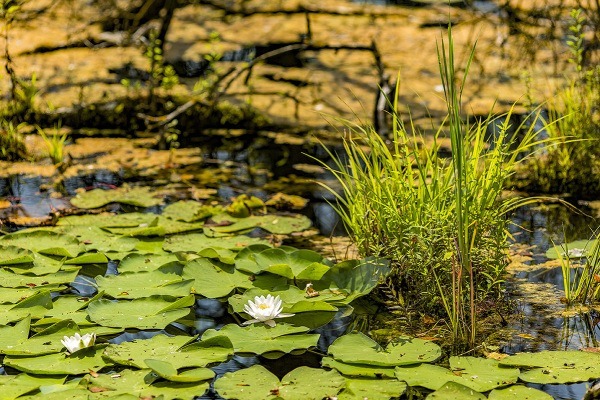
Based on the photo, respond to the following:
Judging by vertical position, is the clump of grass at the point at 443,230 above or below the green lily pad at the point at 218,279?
above

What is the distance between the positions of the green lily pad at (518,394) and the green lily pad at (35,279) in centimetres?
150

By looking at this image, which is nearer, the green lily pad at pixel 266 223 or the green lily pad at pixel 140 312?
the green lily pad at pixel 140 312

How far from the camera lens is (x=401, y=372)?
2287 mm

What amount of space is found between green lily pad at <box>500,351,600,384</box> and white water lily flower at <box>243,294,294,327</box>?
2.25 feet

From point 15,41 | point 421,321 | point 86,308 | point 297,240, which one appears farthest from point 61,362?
point 15,41

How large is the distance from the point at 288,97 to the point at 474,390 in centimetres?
306

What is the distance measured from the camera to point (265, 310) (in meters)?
2.56

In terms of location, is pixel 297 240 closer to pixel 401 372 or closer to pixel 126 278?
pixel 126 278

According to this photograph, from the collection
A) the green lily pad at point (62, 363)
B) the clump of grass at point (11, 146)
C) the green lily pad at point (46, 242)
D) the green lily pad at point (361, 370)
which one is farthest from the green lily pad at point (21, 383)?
the clump of grass at point (11, 146)

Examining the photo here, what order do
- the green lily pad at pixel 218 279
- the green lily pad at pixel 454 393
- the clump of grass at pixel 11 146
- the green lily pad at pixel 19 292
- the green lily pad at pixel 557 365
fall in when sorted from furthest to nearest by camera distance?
the clump of grass at pixel 11 146, the green lily pad at pixel 218 279, the green lily pad at pixel 19 292, the green lily pad at pixel 557 365, the green lily pad at pixel 454 393

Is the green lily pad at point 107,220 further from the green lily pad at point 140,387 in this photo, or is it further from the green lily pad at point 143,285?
the green lily pad at point 140,387

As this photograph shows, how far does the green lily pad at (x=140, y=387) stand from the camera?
7.12 ft

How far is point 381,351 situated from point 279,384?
349mm

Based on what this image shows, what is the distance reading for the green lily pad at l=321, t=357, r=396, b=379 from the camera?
7.55ft
